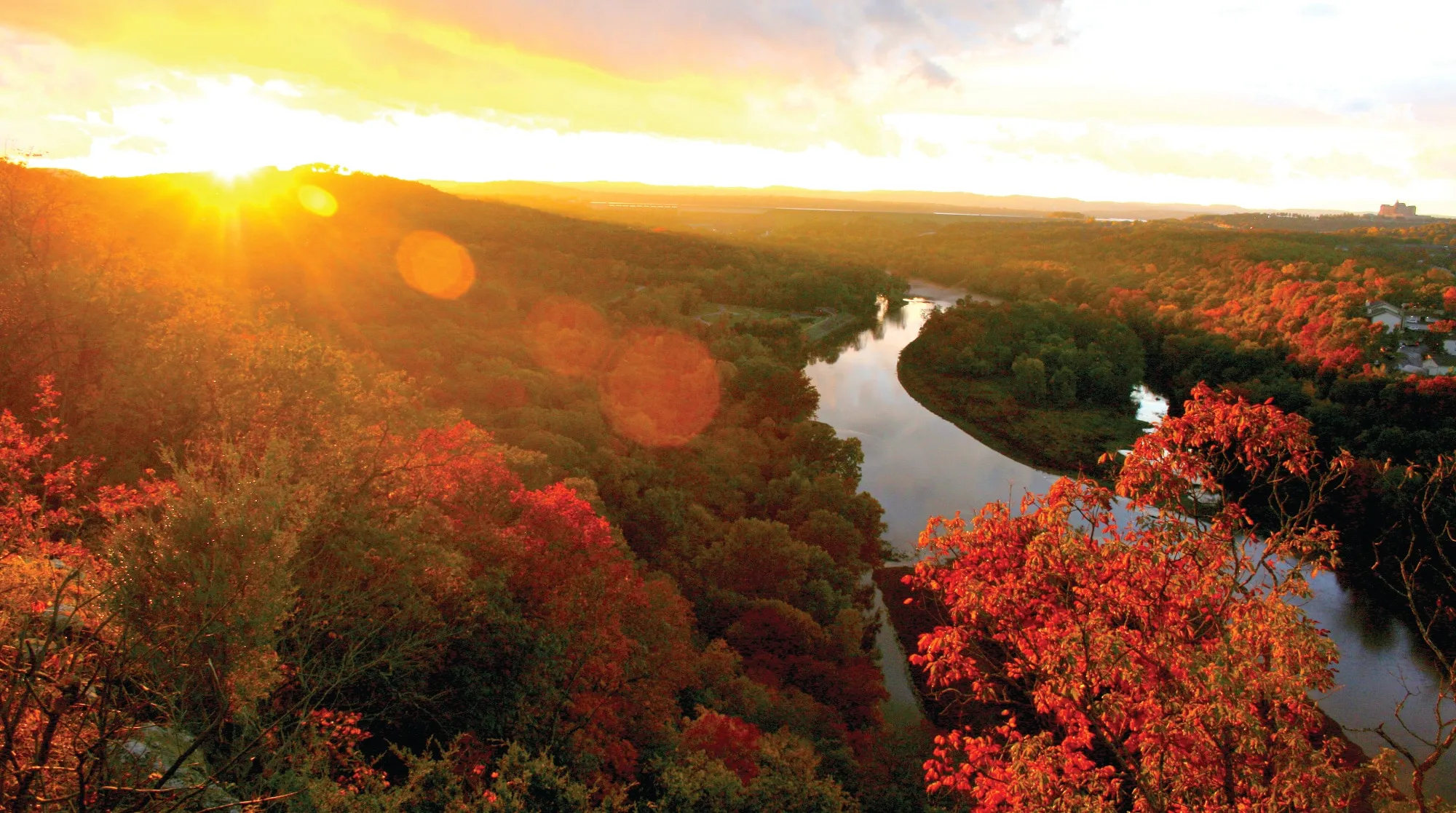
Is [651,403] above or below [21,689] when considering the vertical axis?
below

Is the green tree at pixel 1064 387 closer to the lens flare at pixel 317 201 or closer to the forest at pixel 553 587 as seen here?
the forest at pixel 553 587

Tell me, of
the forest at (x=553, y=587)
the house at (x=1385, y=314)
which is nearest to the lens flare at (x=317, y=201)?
the forest at (x=553, y=587)

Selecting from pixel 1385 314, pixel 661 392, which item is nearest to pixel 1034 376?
pixel 1385 314

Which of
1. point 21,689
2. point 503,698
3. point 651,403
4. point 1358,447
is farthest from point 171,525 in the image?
point 1358,447

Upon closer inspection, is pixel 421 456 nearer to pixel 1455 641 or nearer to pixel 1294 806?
pixel 1294 806

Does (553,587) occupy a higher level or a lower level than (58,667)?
lower

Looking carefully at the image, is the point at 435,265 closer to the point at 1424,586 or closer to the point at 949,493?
the point at 949,493
